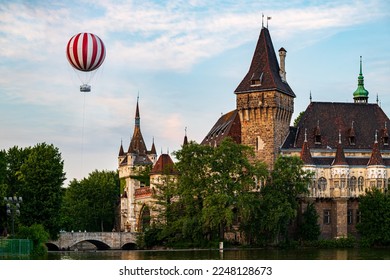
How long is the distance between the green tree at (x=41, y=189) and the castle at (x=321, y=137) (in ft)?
58.1

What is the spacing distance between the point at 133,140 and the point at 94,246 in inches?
857

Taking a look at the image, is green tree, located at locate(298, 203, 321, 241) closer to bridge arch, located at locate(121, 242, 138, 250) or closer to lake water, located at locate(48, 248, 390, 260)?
lake water, located at locate(48, 248, 390, 260)

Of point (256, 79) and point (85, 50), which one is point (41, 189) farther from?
point (256, 79)

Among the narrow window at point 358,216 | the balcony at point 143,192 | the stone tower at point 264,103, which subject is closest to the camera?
the narrow window at point 358,216

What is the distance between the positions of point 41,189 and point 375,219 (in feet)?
83.6

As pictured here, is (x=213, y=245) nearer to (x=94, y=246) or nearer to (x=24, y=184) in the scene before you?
(x=24, y=184)

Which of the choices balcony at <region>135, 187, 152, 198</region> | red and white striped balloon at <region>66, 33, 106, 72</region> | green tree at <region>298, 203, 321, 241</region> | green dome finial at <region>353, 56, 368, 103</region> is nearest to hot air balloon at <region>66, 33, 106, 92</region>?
red and white striped balloon at <region>66, 33, 106, 72</region>

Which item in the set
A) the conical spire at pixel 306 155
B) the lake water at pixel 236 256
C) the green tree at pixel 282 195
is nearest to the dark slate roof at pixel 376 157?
the conical spire at pixel 306 155

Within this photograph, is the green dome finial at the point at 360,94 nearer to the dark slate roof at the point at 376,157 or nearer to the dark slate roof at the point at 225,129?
the dark slate roof at the point at 225,129

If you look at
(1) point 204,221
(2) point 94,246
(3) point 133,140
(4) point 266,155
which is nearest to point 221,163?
(1) point 204,221

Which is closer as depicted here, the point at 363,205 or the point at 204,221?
the point at 204,221

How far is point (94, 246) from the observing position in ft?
300

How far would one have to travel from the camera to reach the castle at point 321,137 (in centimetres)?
7919

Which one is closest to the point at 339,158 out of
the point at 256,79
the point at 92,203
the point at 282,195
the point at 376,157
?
the point at 376,157
